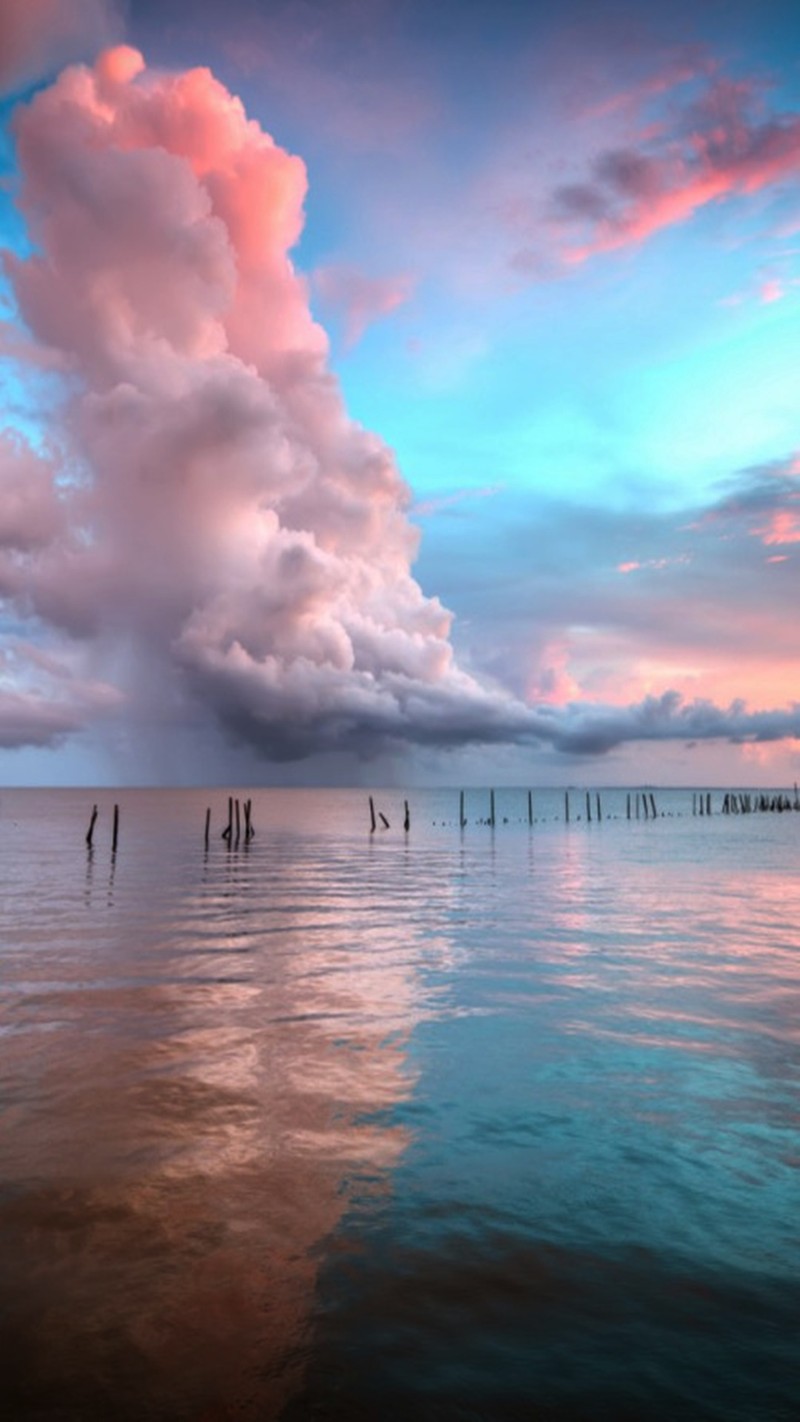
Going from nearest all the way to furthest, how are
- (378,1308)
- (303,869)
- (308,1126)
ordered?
1. (378,1308)
2. (308,1126)
3. (303,869)

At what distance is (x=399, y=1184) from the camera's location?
7934mm

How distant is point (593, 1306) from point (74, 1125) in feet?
20.0

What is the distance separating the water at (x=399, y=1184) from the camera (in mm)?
5246

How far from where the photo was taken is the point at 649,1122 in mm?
9469

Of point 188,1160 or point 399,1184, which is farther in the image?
point 188,1160

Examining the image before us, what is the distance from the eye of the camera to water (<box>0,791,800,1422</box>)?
17.2 feet

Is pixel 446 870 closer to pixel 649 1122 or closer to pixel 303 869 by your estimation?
pixel 303 869

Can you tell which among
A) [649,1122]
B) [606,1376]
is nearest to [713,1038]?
[649,1122]

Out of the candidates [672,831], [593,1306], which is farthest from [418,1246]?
[672,831]

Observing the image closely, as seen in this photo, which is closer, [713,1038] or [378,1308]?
[378,1308]

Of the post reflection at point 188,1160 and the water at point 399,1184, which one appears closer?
the water at point 399,1184

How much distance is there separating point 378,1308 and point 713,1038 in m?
8.52

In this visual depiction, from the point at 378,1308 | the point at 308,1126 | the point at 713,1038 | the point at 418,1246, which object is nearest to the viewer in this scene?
the point at 378,1308

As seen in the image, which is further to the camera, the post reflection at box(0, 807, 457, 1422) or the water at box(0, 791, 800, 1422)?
the post reflection at box(0, 807, 457, 1422)
